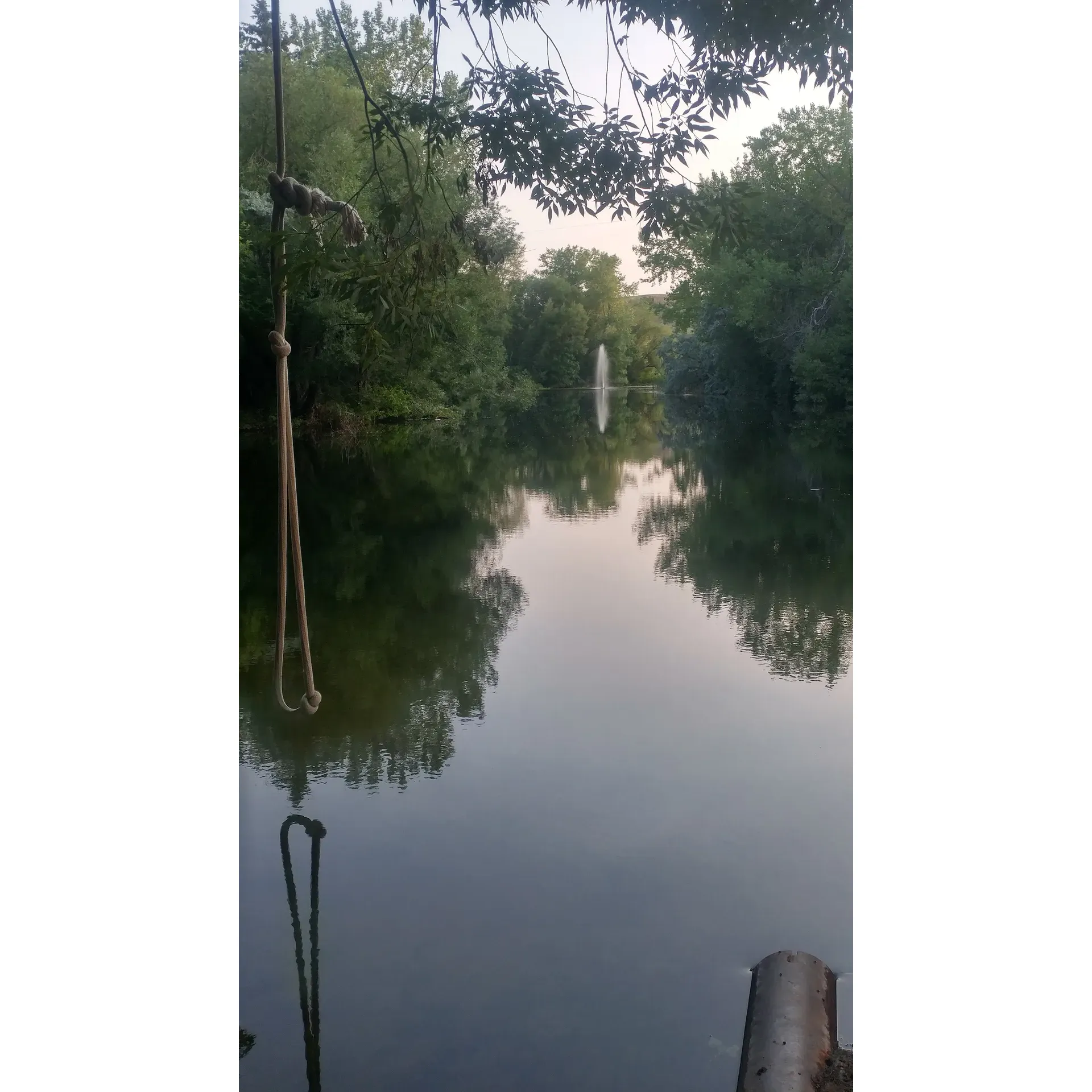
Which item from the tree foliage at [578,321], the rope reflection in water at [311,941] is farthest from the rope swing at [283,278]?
the tree foliage at [578,321]

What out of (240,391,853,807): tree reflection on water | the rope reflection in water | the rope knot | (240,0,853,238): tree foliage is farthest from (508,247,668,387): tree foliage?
the rope knot

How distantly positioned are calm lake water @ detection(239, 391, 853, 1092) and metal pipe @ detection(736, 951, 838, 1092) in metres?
0.08

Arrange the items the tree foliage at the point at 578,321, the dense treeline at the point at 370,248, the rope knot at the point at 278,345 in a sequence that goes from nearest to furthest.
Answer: the rope knot at the point at 278,345
the dense treeline at the point at 370,248
the tree foliage at the point at 578,321

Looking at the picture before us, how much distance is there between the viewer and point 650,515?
6348 millimetres

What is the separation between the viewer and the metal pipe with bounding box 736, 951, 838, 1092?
1326 millimetres

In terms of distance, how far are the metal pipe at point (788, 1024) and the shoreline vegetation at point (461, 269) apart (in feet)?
3.63

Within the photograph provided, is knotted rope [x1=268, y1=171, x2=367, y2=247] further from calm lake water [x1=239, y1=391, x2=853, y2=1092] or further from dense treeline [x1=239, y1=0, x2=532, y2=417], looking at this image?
calm lake water [x1=239, y1=391, x2=853, y2=1092]

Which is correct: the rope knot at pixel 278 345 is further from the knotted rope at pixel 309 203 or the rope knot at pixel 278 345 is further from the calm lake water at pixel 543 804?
the calm lake water at pixel 543 804

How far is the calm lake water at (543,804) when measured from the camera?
1534 mm
